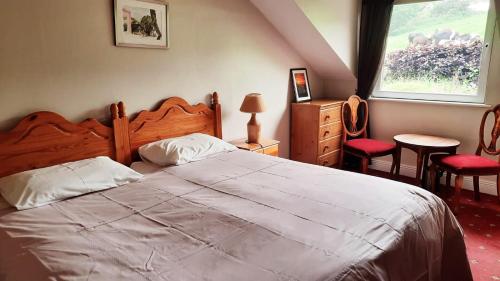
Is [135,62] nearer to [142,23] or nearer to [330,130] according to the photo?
[142,23]

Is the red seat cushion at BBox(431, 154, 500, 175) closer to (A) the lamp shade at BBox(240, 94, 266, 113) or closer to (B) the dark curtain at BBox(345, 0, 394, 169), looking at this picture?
(B) the dark curtain at BBox(345, 0, 394, 169)

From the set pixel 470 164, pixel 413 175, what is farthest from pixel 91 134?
pixel 413 175

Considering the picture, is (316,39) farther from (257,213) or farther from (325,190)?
(257,213)

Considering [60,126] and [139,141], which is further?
[139,141]

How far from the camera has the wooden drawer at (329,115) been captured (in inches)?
150

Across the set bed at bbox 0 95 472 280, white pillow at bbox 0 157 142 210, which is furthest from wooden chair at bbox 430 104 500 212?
white pillow at bbox 0 157 142 210

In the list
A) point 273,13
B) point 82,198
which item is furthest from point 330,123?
point 82,198

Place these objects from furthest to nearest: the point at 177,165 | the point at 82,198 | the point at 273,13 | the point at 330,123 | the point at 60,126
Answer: the point at 330,123
the point at 273,13
the point at 177,165
the point at 60,126
the point at 82,198

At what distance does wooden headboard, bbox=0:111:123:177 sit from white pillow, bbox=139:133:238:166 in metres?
0.25

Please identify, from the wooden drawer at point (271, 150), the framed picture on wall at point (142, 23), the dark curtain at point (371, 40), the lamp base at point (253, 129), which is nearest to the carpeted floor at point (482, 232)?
the dark curtain at point (371, 40)

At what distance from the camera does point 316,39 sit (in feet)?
11.9

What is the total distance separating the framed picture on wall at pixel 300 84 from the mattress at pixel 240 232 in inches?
77.0

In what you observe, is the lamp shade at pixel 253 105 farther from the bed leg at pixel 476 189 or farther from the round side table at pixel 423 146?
the bed leg at pixel 476 189

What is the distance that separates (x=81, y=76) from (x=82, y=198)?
2.97 feet
